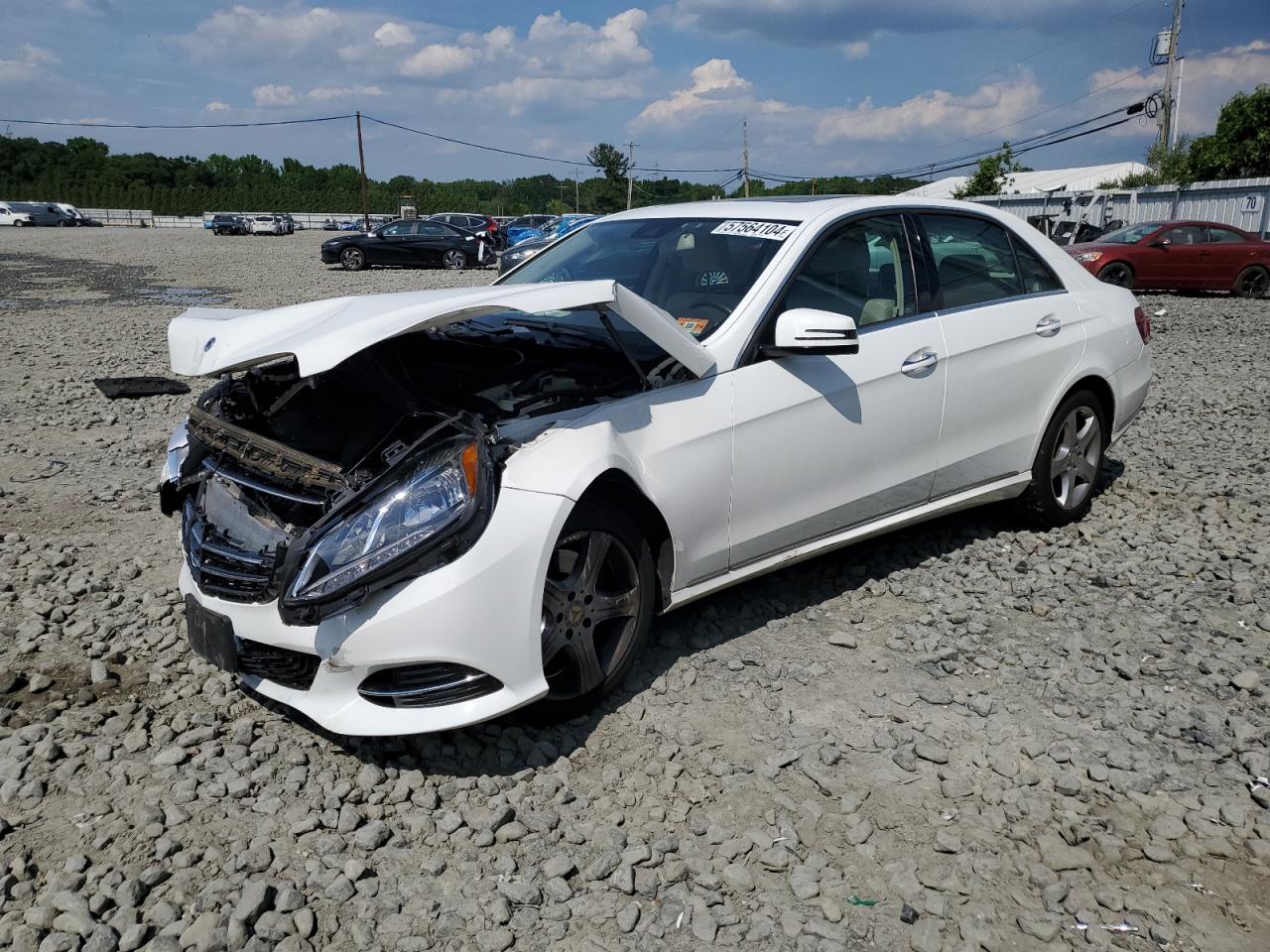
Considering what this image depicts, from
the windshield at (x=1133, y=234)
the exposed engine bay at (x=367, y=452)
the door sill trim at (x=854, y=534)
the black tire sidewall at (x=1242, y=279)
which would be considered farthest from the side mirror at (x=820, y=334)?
the black tire sidewall at (x=1242, y=279)

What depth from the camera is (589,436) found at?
3074 millimetres

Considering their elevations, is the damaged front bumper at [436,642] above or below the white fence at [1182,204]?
below

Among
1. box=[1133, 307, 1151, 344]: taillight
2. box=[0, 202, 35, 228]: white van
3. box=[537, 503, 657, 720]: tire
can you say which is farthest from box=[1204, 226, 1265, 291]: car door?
box=[0, 202, 35, 228]: white van

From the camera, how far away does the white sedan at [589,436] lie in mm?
2779

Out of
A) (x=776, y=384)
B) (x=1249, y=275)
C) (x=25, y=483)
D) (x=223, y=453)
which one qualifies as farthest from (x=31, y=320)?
(x=1249, y=275)

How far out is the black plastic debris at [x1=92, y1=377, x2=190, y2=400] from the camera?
8156mm

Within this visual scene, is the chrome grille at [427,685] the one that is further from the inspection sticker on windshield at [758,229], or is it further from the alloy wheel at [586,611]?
the inspection sticker on windshield at [758,229]

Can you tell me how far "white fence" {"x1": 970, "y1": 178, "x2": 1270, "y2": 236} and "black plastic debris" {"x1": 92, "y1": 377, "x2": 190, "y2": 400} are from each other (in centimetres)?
2024

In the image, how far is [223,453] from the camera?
Answer: 3.25 m

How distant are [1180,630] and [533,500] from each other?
113 inches

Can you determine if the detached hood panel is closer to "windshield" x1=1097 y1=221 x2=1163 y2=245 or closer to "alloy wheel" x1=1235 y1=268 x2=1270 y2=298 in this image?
"windshield" x1=1097 y1=221 x2=1163 y2=245

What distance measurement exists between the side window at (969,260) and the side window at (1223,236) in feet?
53.4

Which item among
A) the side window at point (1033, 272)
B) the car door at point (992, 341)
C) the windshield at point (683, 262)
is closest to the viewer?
the windshield at point (683, 262)

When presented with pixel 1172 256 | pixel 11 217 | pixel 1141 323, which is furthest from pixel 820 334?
pixel 11 217
